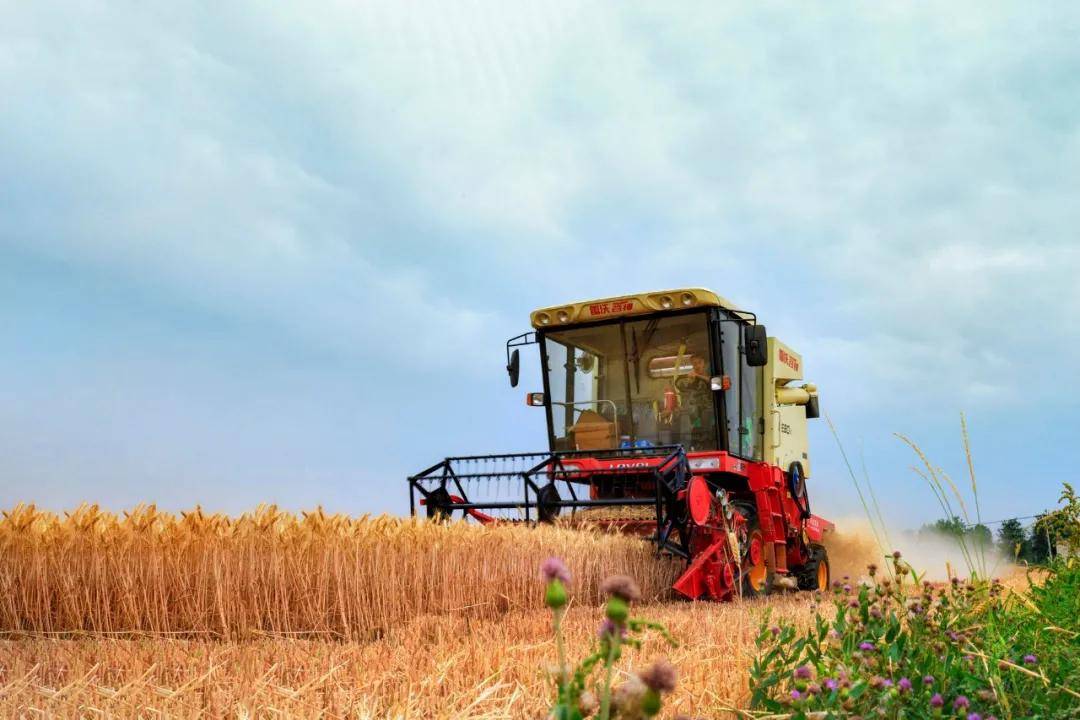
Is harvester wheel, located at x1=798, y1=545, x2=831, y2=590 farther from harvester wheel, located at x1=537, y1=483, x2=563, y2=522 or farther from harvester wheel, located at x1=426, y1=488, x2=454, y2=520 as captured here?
harvester wheel, located at x1=426, y1=488, x2=454, y2=520

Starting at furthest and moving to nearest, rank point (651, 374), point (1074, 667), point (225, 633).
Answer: point (651, 374)
point (225, 633)
point (1074, 667)

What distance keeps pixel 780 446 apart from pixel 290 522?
277 inches

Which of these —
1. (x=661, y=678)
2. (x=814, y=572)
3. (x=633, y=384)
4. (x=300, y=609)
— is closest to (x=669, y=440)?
(x=633, y=384)

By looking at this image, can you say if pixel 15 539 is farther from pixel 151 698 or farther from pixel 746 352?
pixel 746 352

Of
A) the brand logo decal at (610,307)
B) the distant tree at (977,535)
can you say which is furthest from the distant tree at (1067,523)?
the brand logo decal at (610,307)

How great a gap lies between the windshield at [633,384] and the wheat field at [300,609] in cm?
183

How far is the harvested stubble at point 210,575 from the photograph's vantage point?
5.87 metres

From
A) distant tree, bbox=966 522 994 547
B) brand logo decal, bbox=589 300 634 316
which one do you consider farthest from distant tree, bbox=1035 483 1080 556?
brand logo decal, bbox=589 300 634 316

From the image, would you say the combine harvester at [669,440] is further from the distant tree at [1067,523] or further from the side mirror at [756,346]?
the distant tree at [1067,523]

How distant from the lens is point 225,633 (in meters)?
5.82

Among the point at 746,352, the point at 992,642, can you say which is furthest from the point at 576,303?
the point at 992,642

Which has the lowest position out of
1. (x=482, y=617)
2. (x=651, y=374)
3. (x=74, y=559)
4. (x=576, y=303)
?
(x=482, y=617)

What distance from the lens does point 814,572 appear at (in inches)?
428

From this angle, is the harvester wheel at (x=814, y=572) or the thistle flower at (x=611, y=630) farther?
the harvester wheel at (x=814, y=572)
